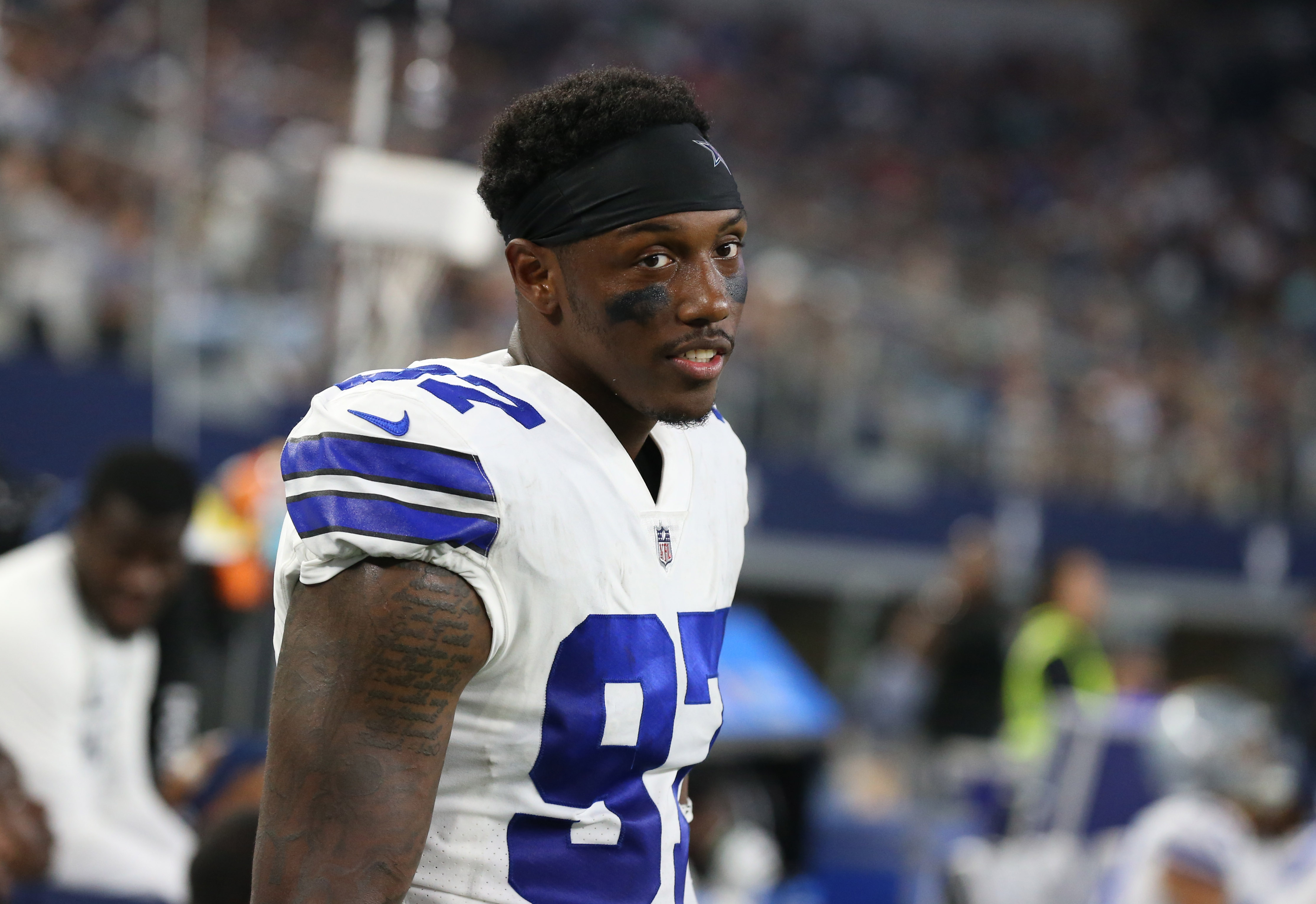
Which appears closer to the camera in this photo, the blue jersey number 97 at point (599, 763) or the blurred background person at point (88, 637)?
the blue jersey number 97 at point (599, 763)

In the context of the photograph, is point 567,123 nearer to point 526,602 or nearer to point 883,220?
point 526,602

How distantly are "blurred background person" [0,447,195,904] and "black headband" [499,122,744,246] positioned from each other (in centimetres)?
218

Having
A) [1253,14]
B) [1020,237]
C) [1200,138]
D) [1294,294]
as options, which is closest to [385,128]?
[1020,237]

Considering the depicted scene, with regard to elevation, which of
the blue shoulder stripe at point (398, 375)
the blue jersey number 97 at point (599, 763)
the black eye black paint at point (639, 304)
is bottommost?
the blue jersey number 97 at point (599, 763)

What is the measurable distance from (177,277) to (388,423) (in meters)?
6.70

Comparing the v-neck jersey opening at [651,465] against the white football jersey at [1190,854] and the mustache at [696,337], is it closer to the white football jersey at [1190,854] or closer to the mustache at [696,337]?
the mustache at [696,337]

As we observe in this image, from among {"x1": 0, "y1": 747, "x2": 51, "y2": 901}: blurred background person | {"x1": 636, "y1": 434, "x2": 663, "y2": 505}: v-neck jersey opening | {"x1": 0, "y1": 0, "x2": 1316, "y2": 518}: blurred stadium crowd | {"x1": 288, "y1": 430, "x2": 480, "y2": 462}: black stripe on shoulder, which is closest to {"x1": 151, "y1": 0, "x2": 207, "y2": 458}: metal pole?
{"x1": 0, "y1": 0, "x2": 1316, "y2": 518}: blurred stadium crowd

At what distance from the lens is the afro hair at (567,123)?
63.9 inches

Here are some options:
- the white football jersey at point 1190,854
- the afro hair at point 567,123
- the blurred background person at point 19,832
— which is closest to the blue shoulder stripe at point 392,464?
the afro hair at point 567,123

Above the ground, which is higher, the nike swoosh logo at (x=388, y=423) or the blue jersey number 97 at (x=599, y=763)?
the nike swoosh logo at (x=388, y=423)

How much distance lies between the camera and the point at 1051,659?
746cm

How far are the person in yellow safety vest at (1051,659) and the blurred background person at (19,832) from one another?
205 inches

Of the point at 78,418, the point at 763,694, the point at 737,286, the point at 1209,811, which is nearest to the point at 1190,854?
the point at 1209,811

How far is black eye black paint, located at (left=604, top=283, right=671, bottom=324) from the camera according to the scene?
1617 mm
